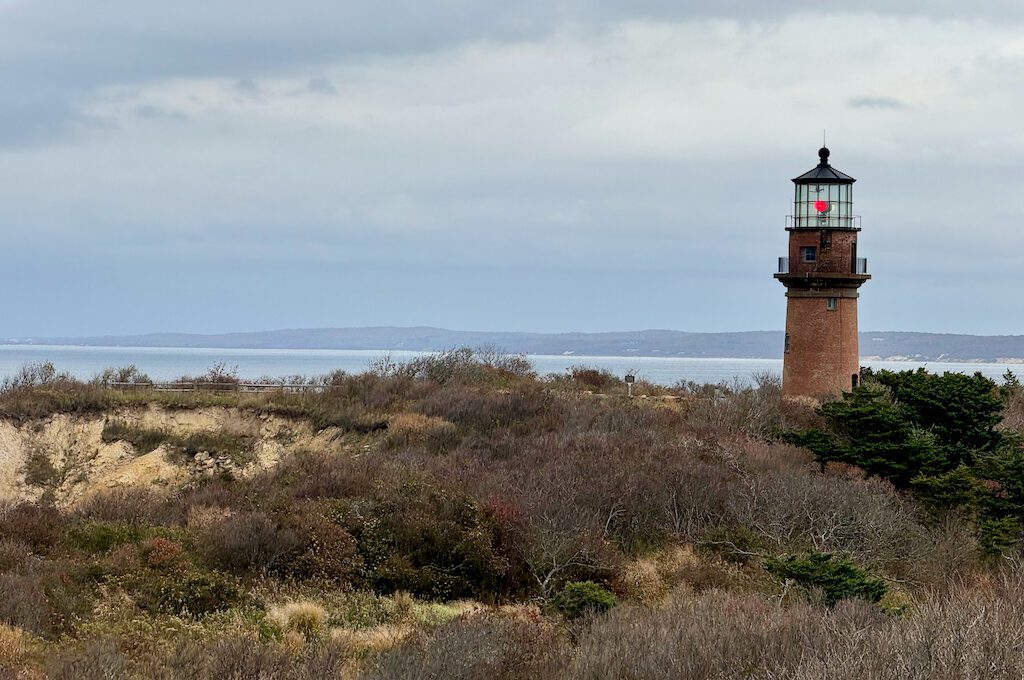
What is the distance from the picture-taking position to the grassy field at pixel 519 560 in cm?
1197

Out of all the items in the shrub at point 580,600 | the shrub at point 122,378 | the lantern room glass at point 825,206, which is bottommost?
the shrub at point 580,600

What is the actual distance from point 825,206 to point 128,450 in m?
21.0

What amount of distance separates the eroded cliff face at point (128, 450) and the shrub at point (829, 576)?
15697mm

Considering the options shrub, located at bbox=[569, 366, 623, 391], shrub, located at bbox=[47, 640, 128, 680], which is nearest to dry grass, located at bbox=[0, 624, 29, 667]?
shrub, located at bbox=[47, 640, 128, 680]

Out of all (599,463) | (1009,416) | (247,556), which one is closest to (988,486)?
(599,463)

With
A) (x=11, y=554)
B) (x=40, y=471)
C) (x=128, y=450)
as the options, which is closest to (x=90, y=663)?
(x=11, y=554)

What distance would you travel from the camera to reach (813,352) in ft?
118

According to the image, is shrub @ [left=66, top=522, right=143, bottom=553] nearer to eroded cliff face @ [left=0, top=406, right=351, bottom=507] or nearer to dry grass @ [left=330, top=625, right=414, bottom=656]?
dry grass @ [left=330, top=625, right=414, bottom=656]

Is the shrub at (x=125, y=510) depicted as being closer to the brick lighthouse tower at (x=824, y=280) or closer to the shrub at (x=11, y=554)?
the shrub at (x=11, y=554)

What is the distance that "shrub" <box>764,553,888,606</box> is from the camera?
16.6 metres

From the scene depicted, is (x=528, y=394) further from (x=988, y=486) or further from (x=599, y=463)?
(x=988, y=486)

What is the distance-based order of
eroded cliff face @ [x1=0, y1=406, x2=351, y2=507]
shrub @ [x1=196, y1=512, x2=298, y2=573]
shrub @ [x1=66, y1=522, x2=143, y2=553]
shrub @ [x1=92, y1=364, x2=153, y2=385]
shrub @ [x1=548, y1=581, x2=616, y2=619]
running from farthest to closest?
shrub @ [x1=92, y1=364, x2=153, y2=385] < eroded cliff face @ [x1=0, y1=406, x2=351, y2=507] < shrub @ [x1=66, y1=522, x2=143, y2=553] < shrub @ [x1=196, y1=512, x2=298, y2=573] < shrub @ [x1=548, y1=581, x2=616, y2=619]

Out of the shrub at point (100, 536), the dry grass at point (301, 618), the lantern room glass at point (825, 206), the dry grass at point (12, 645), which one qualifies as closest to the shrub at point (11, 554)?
the shrub at point (100, 536)

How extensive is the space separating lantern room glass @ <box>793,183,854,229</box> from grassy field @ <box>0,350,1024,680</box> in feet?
20.4
